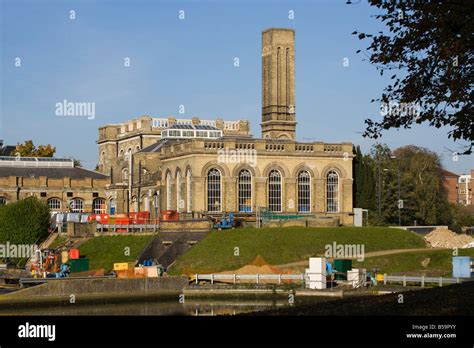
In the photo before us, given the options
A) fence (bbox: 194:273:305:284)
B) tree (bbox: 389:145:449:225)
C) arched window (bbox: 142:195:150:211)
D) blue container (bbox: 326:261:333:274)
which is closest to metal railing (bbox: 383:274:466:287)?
blue container (bbox: 326:261:333:274)

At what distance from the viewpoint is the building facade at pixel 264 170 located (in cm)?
7388

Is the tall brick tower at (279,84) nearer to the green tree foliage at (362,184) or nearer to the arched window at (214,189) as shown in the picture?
the green tree foliage at (362,184)

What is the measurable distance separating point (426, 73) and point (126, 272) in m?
34.3

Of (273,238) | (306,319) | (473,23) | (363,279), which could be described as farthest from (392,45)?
(273,238)

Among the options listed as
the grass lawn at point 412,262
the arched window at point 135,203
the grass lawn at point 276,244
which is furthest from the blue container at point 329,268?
the arched window at point 135,203

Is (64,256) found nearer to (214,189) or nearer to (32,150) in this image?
(214,189)

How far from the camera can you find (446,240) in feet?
215

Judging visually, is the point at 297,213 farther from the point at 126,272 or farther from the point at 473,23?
the point at 473,23

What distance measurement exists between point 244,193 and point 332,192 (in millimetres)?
8038

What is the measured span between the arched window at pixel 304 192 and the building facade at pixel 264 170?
80 mm

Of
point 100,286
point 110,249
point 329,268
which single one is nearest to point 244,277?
point 329,268

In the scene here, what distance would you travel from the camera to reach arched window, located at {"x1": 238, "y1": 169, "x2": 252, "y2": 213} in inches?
2933

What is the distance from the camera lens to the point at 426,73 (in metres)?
27.3

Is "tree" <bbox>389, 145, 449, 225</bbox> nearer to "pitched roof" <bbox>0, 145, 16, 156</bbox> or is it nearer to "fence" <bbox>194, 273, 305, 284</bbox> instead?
"fence" <bbox>194, 273, 305, 284</bbox>
